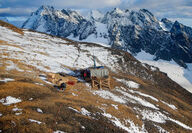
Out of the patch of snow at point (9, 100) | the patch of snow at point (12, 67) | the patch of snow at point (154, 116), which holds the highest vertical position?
the patch of snow at point (12, 67)

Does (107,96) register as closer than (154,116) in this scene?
No

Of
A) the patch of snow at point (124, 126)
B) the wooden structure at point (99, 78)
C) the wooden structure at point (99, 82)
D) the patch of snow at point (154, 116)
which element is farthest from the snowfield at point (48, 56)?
the patch of snow at point (154, 116)

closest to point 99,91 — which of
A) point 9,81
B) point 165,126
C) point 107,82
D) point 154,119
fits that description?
point 107,82

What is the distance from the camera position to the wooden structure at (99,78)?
3083 cm

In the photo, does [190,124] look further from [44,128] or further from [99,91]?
[44,128]

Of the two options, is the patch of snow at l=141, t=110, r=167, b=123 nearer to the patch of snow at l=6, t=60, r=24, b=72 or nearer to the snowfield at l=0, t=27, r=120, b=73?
the snowfield at l=0, t=27, r=120, b=73

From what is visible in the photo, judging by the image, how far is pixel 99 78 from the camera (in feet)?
105

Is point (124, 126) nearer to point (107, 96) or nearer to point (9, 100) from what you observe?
point (107, 96)

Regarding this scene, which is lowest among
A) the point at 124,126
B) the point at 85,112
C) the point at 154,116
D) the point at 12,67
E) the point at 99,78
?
the point at 154,116

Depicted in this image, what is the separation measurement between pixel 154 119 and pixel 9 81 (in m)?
23.6

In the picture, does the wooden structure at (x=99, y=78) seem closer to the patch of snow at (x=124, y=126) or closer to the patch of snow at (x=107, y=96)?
the patch of snow at (x=107, y=96)

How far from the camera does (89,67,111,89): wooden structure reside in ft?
101

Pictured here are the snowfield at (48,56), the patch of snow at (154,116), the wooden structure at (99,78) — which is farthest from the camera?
the snowfield at (48,56)

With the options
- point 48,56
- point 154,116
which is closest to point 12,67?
point 48,56
